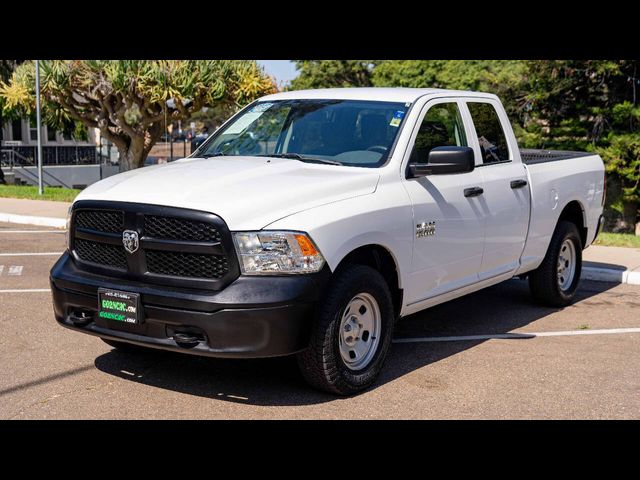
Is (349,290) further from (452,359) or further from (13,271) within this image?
(13,271)

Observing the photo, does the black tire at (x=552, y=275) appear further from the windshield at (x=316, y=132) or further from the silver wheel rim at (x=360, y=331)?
the silver wheel rim at (x=360, y=331)

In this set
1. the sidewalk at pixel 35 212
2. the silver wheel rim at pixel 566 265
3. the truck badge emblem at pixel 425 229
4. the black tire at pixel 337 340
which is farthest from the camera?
the sidewalk at pixel 35 212

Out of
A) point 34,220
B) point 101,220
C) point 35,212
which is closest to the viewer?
point 101,220

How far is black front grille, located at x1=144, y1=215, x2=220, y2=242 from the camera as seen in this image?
5117 millimetres

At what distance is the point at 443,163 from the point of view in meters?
6.20

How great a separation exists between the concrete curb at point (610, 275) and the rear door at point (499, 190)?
3.17 m

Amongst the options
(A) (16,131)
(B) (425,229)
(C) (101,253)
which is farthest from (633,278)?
(A) (16,131)

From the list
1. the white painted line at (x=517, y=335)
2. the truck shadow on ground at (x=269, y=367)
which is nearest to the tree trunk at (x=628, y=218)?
the white painted line at (x=517, y=335)

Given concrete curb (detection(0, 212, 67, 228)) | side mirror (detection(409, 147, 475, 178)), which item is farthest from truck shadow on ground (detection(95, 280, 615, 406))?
concrete curb (detection(0, 212, 67, 228))

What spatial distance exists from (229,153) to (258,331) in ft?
7.08

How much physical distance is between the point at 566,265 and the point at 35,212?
11.2 meters

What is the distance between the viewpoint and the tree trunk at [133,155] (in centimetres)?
2562

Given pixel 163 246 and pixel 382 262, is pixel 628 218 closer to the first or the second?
pixel 382 262

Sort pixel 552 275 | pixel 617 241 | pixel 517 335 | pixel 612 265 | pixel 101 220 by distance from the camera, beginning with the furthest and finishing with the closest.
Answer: pixel 617 241, pixel 612 265, pixel 552 275, pixel 517 335, pixel 101 220
